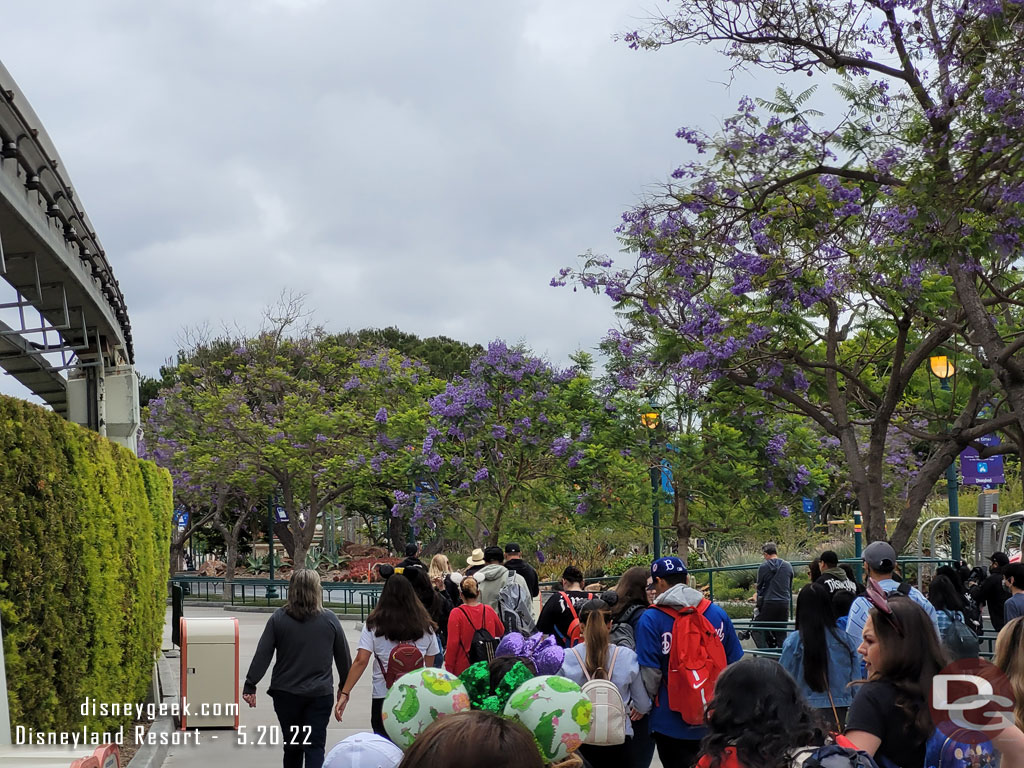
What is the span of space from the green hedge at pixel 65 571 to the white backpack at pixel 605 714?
358cm

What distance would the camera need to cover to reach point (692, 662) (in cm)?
666

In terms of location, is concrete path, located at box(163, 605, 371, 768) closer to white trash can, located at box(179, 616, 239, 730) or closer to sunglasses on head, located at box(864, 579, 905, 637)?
white trash can, located at box(179, 616, 239, 730)

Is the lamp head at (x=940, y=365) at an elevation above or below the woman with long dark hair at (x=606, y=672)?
above

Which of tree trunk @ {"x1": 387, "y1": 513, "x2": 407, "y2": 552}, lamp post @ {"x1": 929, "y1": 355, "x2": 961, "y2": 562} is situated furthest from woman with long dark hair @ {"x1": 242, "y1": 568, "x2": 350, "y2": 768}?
tree trunk @ {"x1": 387, "y1": 513, "x2": 407, "y2": 552}

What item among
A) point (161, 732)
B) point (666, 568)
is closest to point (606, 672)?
point (666, 568)

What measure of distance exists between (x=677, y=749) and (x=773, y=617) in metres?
9.16

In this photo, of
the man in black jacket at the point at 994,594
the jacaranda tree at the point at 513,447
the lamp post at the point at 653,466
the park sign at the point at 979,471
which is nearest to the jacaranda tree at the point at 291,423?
the jacaranda tree at the point at 513,447

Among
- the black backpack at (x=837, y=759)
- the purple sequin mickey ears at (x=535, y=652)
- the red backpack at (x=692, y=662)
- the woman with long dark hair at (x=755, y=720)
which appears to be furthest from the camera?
the red backpack at (x=692, y=662)

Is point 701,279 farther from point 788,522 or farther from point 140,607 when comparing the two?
point 788,522

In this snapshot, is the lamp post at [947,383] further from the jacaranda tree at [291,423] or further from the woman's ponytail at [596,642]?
the jacaranda tree at [291,423]

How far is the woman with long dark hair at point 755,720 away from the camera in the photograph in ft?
10.7

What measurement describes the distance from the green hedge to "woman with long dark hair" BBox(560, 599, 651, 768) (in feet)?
11.3

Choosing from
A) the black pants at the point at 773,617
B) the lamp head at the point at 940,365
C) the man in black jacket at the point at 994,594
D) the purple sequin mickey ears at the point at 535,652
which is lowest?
the black pants at the point at 773,617

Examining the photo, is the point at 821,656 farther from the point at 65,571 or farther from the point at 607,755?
the point at 65,571
